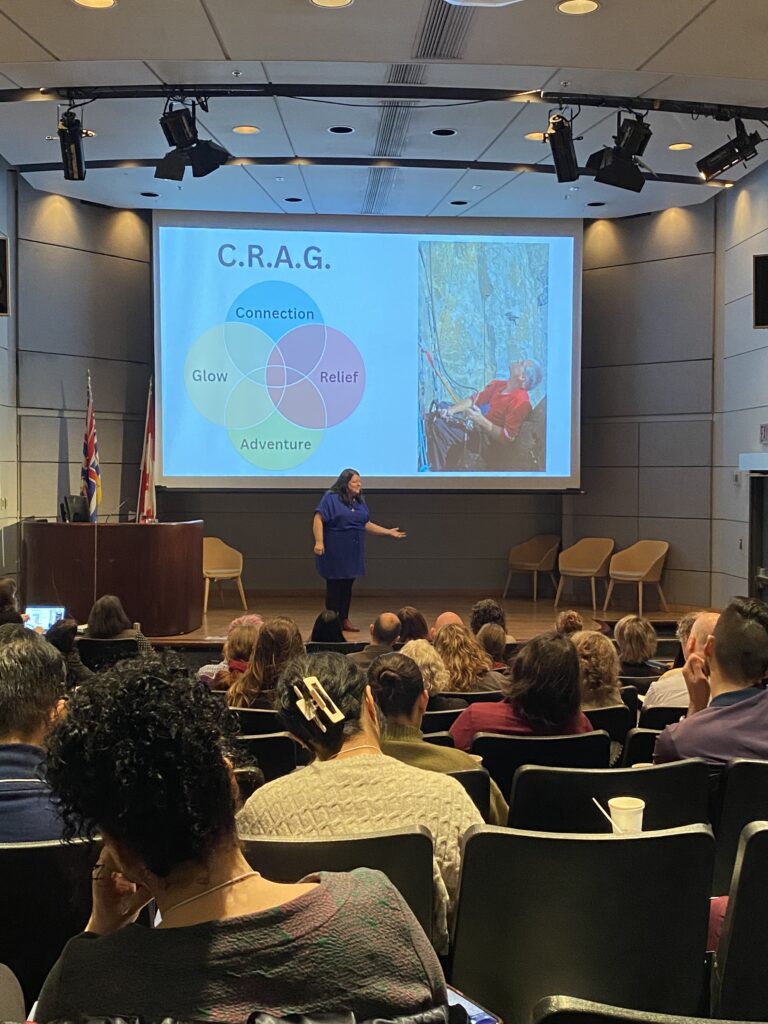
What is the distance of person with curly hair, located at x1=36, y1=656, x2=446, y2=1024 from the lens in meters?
1.07

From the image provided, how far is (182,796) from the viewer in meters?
1.16

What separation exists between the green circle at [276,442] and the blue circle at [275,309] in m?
0.92

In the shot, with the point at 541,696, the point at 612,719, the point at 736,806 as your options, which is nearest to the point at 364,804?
the point at 736,806

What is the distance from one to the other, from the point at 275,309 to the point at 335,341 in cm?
70

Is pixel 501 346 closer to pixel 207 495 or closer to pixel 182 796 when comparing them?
pixel 207 495

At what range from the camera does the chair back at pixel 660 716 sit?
379cm

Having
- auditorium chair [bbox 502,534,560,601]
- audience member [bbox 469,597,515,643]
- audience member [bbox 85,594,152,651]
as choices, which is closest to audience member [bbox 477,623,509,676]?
audience member [bbox 469,597,515,643]

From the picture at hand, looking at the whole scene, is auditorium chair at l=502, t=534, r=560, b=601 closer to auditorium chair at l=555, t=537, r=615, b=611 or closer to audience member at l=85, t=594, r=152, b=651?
auditorium chair at l=555, t=537, r=615, b=611

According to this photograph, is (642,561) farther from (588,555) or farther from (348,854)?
(348,854)

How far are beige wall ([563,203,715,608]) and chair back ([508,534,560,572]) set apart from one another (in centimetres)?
25

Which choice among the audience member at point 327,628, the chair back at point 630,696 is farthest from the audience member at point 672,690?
the audience member at point 327,628

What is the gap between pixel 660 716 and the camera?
379 cm

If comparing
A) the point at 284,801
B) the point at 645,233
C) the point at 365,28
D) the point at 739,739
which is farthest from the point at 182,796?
the point at 645,233

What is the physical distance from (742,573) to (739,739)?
7.21 meters
